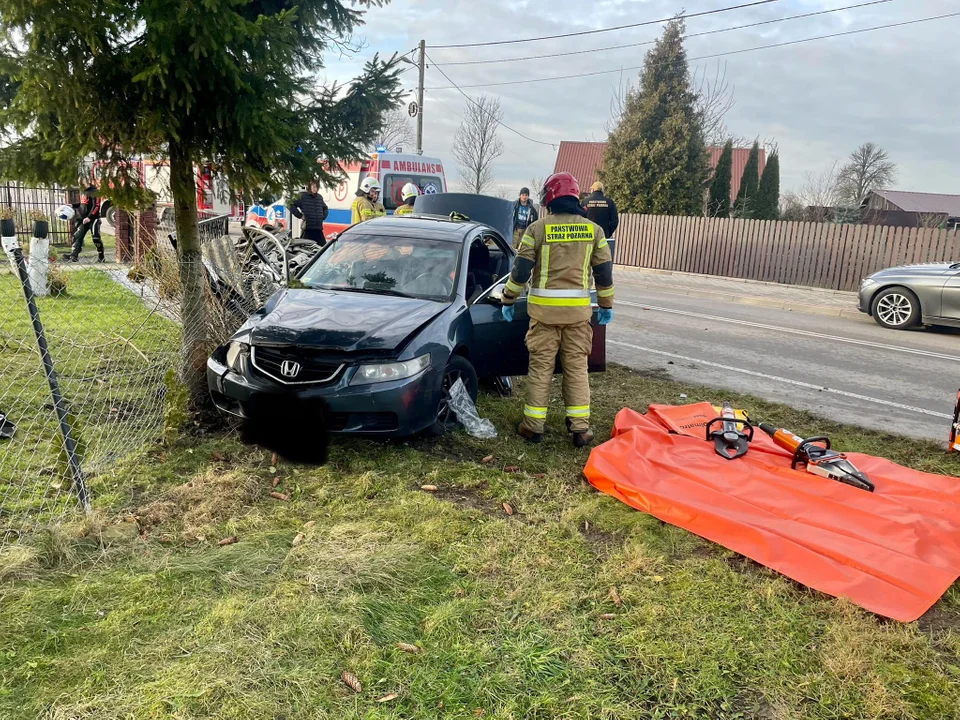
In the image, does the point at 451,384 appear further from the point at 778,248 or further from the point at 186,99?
the point at 778,248

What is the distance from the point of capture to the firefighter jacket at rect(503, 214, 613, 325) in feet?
16.2

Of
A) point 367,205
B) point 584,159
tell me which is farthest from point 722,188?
point 367,205

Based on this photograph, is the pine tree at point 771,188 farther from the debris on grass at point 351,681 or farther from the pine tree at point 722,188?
the debris on grass at point 351,681

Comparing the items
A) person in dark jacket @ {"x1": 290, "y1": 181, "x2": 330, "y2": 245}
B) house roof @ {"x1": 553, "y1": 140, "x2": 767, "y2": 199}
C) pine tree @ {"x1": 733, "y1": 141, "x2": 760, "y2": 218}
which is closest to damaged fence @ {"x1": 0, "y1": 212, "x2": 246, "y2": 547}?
person in dark jacket @ {"x1": 290, "y1": 181, "x2": 330, "y2": 245}

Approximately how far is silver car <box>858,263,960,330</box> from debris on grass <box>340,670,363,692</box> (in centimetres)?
1130

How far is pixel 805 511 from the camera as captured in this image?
11.9 feet

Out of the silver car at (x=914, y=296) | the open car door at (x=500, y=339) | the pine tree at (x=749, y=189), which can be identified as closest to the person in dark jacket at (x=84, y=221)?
the open car door at (x=500, y=339)

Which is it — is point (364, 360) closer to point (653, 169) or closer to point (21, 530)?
point (21, 530)

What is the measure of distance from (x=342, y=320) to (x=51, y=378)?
177cm

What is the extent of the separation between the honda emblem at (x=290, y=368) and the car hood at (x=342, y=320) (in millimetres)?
121

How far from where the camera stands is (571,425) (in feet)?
16.7

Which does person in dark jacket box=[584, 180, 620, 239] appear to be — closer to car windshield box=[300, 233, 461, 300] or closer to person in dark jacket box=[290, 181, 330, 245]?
person in dark jacket box=[290, 181, 330, 245]

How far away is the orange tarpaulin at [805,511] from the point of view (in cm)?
309

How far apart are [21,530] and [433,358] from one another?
241 centimetres
